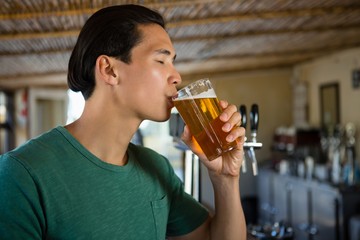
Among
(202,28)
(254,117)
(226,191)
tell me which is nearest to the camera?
(226,191)

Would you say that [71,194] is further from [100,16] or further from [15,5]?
[15,5]

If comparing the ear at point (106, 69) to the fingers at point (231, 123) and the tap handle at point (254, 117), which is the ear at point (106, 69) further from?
the tap handle at point (254, 117)

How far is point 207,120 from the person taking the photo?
1.38 metres

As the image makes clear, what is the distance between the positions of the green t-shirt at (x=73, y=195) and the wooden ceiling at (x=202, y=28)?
5.38ft

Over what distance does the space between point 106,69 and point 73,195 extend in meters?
0.39

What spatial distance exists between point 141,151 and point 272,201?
6089 mm

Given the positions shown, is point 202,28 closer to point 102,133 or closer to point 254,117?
point 254,117

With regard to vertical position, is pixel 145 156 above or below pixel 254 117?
below

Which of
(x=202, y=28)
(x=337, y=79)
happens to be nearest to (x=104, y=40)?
(x=202, y=28)

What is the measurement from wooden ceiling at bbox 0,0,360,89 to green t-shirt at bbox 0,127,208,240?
5.38ft

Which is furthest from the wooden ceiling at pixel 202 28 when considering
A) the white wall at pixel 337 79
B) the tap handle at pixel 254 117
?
the tap handle at pixel 254 117

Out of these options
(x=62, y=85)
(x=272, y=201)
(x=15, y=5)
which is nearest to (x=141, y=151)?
(x=15, y=5)

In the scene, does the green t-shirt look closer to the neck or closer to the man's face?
the neck

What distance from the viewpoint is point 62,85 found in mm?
8086
